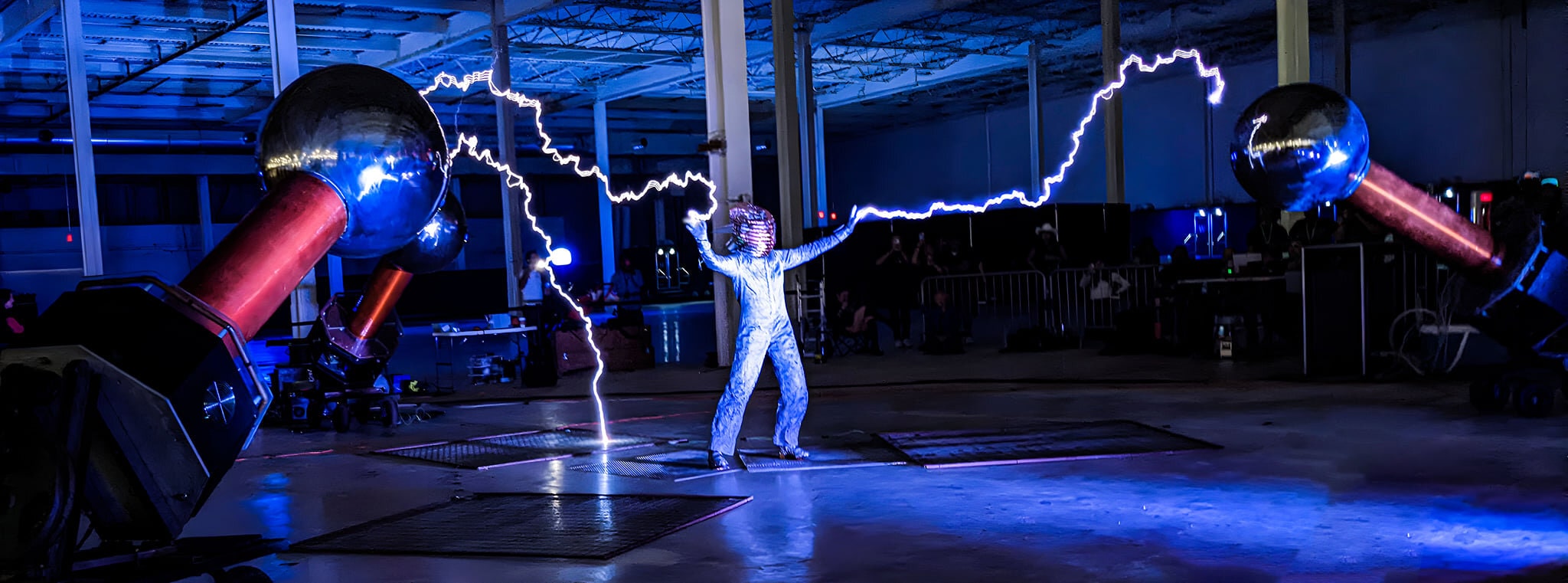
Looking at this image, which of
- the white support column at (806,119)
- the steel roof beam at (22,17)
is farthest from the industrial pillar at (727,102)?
the steel roof beam at (22,17)

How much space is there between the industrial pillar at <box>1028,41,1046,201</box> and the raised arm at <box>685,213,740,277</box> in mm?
17645

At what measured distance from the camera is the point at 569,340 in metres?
13.5

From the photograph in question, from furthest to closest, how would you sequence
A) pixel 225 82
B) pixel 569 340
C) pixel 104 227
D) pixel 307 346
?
pixel 104 227
pixel 225 82
pixel 569 340
pixel 307 346

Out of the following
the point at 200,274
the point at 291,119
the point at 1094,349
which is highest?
the point at 291,119

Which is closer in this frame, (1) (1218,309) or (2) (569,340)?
(1) (1218,309)

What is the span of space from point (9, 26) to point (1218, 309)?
16.2 m

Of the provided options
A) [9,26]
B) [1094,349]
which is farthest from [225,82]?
[1094,349]

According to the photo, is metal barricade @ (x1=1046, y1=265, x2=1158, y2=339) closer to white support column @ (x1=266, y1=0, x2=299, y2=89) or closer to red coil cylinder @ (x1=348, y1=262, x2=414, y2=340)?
red coil cylinder @ (x1=348, y1=262, x2=414, y2=340)

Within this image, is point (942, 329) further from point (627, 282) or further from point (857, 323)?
point (627, 282)

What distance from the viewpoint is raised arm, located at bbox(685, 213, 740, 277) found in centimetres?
629

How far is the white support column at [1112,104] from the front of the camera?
17156mm

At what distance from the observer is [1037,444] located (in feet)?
22.6

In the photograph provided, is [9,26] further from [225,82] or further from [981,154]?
[981,154]

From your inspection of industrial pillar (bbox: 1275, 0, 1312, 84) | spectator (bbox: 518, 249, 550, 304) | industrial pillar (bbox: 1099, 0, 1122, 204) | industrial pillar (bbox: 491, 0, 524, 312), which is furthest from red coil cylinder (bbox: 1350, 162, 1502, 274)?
industrial pillar (bbox: 491, 0, 524, 312)
